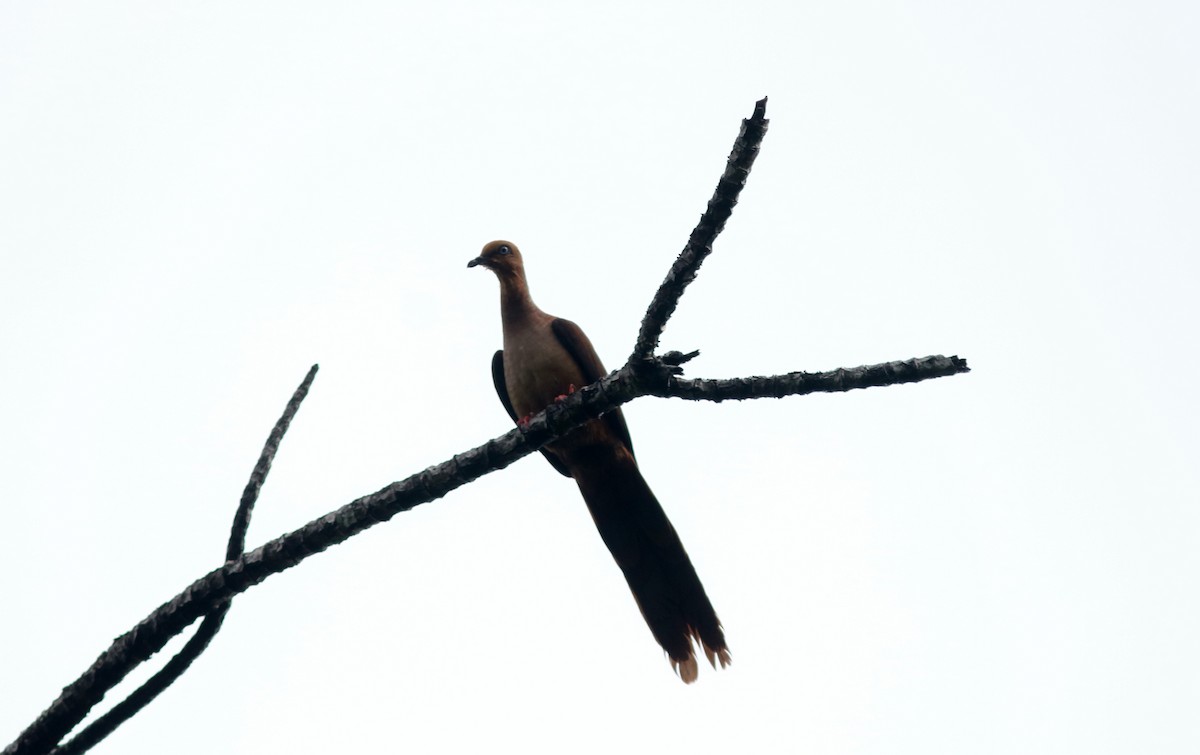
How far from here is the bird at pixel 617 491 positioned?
247 inches

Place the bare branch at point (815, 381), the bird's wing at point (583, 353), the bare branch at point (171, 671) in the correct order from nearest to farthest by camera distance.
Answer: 1. the bare branch at point (815, 381)
2. the bare branch at point (171, 671)
3. the bird's wing at point (583, 353)

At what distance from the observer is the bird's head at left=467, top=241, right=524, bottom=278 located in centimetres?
772

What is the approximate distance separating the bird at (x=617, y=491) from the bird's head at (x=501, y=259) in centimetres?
42

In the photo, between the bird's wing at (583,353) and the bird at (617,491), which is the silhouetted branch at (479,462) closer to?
the bird at (617,491)

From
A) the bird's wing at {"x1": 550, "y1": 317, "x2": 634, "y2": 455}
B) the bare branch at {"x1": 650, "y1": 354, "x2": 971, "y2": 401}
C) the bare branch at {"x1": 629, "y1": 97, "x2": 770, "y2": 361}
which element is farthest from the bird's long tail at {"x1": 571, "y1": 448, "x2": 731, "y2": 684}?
the bare branch at {"x1": 629, "y1": 97, "x2": 770, "y2": 361}

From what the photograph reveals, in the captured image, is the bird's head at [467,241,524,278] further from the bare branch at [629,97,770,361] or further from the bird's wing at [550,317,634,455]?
the bare branch at [629,97,770,361]

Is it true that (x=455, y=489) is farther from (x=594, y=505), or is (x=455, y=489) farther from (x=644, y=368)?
(x=594, y=505)

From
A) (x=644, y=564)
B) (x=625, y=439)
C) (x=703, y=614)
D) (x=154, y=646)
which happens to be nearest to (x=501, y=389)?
(x=625, y=439)

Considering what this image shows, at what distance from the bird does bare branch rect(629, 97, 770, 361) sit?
1.94 metres

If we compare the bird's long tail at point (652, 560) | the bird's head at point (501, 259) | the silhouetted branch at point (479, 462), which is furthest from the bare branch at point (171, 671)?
the bird's head at point (501, 259)

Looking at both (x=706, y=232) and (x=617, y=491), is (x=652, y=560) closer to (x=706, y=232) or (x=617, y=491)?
(x=617, y=491)

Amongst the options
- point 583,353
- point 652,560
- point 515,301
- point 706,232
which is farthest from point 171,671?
point 515,301

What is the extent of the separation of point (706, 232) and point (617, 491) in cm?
295

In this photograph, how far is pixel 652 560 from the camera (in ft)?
21.3
